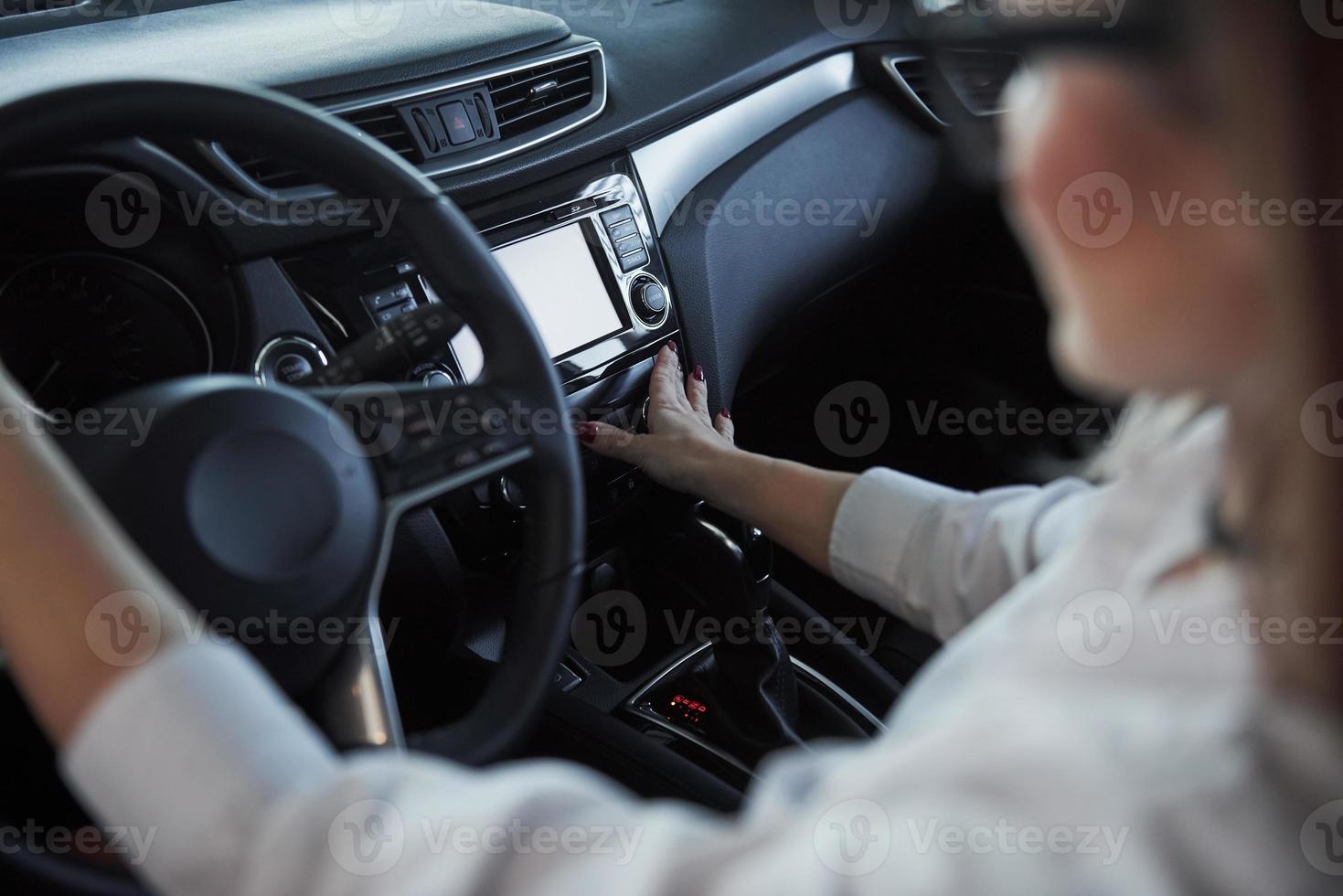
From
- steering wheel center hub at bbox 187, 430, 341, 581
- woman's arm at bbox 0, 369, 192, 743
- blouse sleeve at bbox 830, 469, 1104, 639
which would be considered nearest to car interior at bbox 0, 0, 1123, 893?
Answer: steering wheel center hub at bbox 187, 430, 341, 581

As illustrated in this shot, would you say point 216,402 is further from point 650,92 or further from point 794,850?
point 650,92

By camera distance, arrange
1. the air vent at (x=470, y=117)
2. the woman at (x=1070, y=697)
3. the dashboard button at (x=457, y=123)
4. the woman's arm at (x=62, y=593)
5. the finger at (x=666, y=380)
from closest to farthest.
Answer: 1. the woman at (x=1070, y=697)
2. the woman's arm at (x=62, y=593)
3. the air vent at (x=470, y=117)
4. the dashboard button at (x=457, y=123)
5. the finger at (x=666, y=380)

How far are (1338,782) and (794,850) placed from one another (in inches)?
7.5

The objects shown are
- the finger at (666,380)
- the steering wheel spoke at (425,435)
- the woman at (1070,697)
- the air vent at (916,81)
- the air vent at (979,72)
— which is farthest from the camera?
the air vent at (916,81)

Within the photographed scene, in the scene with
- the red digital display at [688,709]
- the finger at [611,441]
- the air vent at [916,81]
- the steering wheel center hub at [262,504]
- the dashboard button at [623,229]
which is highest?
the steering wheel center hub at [262,504]

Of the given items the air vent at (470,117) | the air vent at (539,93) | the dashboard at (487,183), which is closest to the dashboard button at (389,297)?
the dashboard at (487,183)

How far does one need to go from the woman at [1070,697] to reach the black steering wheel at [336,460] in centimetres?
12

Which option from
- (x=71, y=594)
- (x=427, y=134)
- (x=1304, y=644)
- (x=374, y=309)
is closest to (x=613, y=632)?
(x=374, y=309)

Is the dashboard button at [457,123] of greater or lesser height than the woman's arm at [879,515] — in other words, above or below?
above

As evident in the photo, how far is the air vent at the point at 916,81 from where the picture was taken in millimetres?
1725

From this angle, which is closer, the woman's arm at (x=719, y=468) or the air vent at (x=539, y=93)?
the woman's arm at (x=719, y=468)

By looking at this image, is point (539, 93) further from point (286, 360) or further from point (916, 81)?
point (916, 81)

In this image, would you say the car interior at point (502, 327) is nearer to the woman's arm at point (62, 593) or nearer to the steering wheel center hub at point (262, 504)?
the steering wheel center hub at point (262, 504)

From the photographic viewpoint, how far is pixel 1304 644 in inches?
→ 14.8
